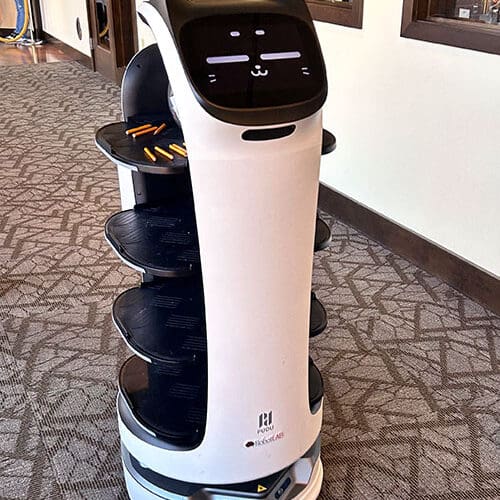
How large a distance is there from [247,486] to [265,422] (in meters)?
0.17

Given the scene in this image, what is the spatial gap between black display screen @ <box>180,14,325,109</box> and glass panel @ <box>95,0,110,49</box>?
4.87m

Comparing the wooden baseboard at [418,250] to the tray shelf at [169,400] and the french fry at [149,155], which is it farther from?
the french fry at [149,155]

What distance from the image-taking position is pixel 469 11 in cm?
239

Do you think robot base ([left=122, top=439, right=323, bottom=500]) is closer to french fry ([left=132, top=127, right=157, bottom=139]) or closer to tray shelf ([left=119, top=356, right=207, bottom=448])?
tray shelf ([left=119, top=356, right=207, bottom=448])

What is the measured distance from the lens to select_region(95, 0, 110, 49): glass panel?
573cm

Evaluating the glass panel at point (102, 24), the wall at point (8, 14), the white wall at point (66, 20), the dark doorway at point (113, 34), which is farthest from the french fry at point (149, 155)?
the wall at point (8, 14)

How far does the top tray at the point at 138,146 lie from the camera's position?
1265 millimetres

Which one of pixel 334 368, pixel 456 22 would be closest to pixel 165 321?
pixel 334 368

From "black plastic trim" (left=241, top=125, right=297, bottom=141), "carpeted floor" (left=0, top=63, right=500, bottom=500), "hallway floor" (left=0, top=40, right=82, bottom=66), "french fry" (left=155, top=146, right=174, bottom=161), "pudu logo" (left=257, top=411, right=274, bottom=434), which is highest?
"black plastic trim" (left=241, top=125, right=297, bottom=141)

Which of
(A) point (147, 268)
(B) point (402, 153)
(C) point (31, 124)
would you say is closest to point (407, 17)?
(B) point (402, 153)

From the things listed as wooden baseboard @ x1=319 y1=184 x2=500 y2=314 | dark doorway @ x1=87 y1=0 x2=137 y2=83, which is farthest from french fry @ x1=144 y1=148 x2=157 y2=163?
dark doorway @ x1=87 y1=0 x2=137 y2=83

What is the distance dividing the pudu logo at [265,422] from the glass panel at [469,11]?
160 cm

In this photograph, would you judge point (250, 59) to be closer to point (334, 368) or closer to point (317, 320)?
point (317, 320)

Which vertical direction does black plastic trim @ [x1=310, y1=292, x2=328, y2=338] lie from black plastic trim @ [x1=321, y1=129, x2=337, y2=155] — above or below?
below
